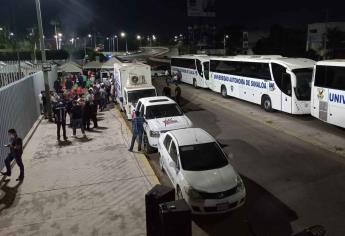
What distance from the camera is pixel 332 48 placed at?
69.1 m

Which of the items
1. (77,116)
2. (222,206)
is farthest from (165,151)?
(77,116)

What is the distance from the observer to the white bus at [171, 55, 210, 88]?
33.0 meters

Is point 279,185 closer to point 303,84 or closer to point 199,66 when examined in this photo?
point 303,84

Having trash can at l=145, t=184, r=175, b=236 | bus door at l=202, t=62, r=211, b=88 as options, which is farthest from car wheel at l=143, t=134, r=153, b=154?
bus door at l=202, t=62, r=211, b=88

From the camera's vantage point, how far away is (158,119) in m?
15.0

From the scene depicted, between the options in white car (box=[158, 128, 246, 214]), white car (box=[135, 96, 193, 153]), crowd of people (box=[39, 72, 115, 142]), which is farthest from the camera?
crowd of people (box=[39, 72, 115, 142])

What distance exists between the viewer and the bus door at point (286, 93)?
1941 centimetres

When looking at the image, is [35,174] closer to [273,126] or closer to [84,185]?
[84,185]

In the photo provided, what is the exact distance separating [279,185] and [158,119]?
5959 mm

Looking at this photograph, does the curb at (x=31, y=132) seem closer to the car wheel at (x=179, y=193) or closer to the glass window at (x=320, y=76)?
the car wheel at (x=179, y=193)

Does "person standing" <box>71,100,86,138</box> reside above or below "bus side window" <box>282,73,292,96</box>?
below

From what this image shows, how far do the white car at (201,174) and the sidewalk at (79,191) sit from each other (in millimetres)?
1204

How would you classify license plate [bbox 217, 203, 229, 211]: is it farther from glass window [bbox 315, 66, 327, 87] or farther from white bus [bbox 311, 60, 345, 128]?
glass window [bbox 315, 66, 327, 87]

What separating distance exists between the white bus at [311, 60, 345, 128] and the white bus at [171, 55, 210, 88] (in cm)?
1565
